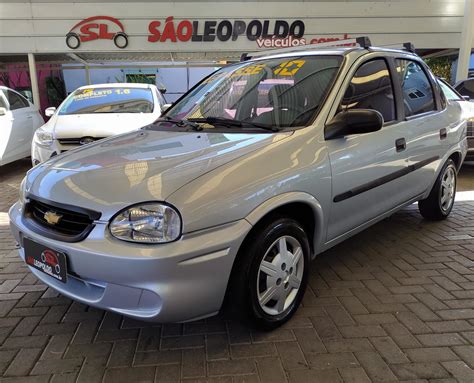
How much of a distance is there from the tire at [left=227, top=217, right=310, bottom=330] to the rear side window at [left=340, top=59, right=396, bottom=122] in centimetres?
102

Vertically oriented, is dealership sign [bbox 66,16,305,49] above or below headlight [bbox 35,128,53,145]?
above

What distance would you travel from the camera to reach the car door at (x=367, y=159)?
2838mm

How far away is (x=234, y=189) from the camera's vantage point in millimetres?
2197

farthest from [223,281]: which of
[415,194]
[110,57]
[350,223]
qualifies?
[110,57]

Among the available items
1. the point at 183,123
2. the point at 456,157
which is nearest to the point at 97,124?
the point at 183,123

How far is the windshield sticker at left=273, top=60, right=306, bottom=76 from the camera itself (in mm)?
3136

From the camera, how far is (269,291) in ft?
8.18

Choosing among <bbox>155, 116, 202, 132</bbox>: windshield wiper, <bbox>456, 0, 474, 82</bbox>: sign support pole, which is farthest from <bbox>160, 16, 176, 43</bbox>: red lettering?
<bbox>155, 116, 202, 132</bbox>: windshield wiper

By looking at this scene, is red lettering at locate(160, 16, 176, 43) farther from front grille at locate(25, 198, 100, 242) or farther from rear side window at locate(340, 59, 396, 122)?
front grille at locate(25, 198, 100, 242)

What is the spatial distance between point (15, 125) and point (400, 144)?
21.4 feet

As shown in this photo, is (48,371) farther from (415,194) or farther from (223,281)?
(415,194)

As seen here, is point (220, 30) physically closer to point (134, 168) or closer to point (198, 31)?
point (198, 31)

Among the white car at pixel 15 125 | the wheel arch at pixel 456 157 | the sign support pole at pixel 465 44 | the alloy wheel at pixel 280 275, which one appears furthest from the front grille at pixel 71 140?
the sign support pole at pixel 465 44

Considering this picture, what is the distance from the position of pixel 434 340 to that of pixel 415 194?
66.8 inches
